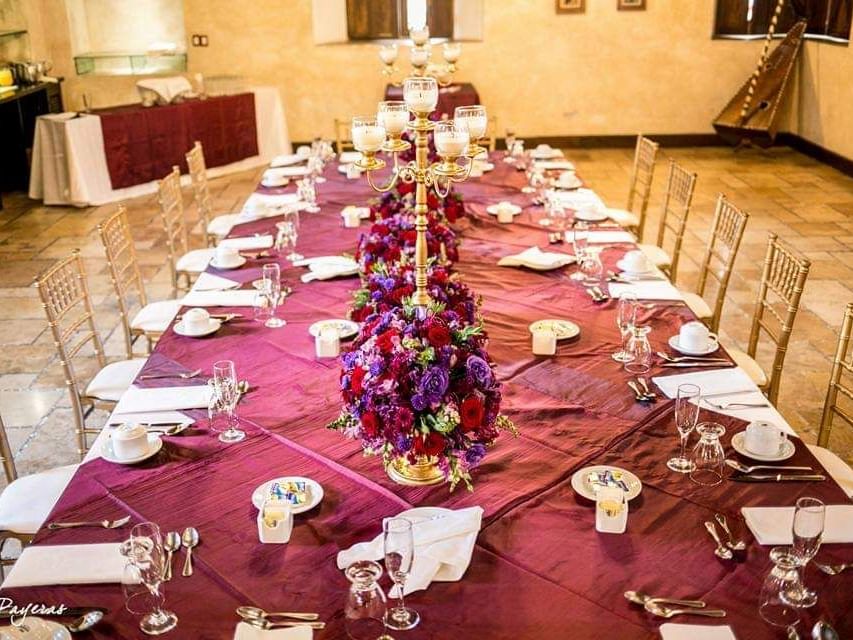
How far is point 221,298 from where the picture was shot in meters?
4.02

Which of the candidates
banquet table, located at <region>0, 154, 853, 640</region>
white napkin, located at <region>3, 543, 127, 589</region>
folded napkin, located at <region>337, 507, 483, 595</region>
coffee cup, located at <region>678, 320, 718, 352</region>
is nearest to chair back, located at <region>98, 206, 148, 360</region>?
banquet table, located at <region>0, 154, 853, 640</region>

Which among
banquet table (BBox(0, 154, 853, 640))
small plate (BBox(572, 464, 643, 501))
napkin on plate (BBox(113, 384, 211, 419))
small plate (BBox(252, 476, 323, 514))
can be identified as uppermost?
napkin on plate (BBox(113, 384, 211, 419))

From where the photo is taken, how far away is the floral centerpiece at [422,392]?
92.4 inches

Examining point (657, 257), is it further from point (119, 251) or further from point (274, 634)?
point (274, 634)

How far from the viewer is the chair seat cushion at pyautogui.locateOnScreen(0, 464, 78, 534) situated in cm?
290

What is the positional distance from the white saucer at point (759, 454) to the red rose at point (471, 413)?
0.91 m

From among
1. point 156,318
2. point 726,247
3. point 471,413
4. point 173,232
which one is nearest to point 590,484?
point 471,413

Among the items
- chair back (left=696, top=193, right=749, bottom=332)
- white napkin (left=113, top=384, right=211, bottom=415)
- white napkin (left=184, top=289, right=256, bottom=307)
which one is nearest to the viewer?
white napkin (left=113, top=384, right=211, bottom=415)

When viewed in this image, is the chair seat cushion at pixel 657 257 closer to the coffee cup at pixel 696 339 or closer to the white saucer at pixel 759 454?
the coffee cup at pixel 696 339

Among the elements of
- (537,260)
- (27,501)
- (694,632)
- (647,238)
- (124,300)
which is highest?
(537,260)

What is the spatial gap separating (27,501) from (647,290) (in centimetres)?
271

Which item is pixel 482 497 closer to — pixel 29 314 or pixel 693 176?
pixel 693 176

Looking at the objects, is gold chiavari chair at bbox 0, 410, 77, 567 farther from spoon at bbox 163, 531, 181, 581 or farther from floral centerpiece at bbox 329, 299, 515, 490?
floral centerpiece at bbox 329, 299, 515, 490

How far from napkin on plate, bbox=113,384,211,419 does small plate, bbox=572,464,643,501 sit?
1.31 metres
